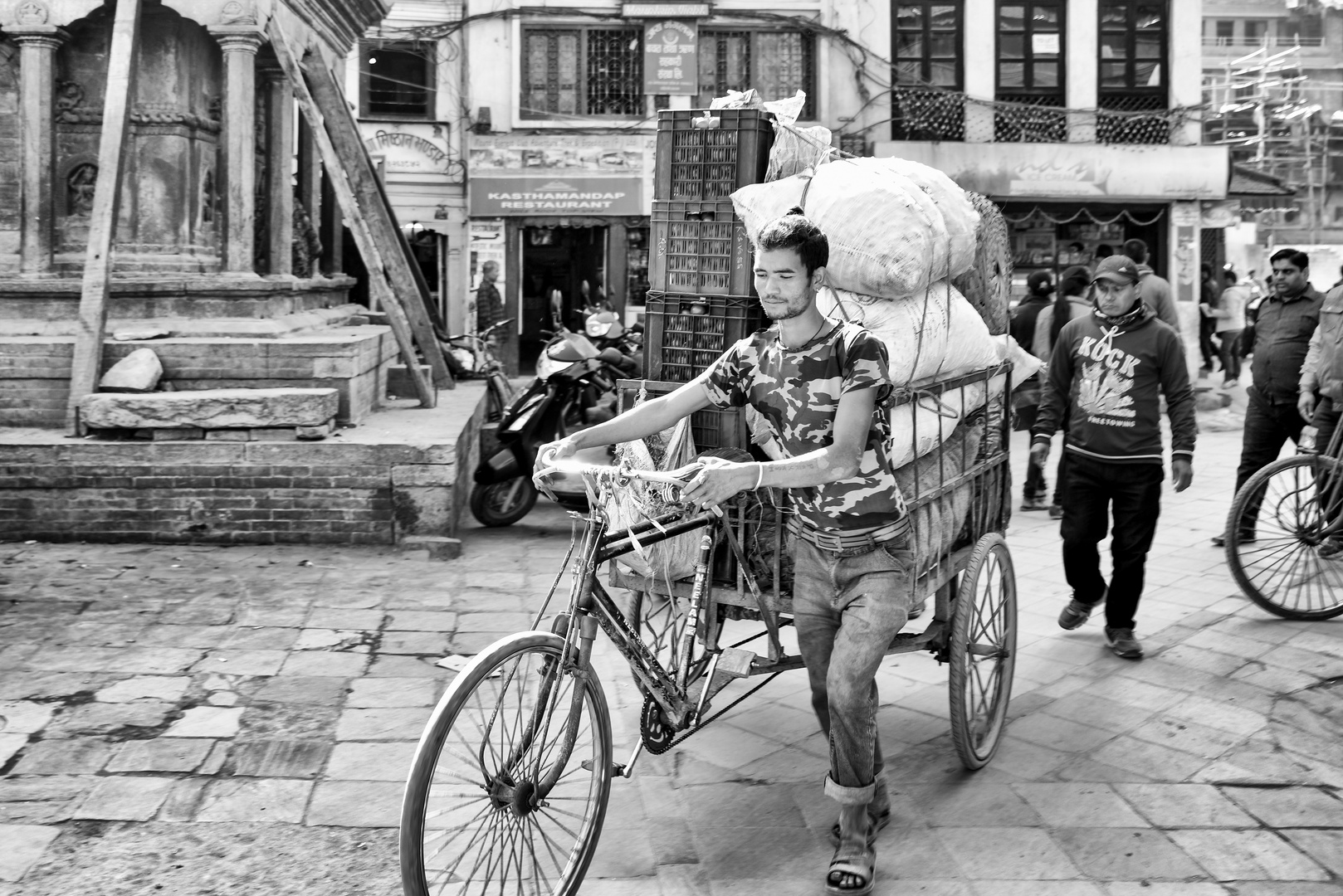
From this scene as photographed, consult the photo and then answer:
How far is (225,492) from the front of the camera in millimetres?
7086

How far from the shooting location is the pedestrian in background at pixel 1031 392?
8.83 metres

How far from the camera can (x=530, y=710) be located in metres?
2.99

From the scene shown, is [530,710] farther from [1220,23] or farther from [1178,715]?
[1220,23]

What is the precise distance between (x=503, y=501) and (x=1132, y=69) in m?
18.0

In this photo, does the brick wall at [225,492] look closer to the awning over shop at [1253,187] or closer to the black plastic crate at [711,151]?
the black plastic crate at [711,151]

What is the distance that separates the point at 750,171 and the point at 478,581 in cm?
331

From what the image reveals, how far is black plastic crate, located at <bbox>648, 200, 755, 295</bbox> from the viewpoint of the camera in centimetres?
392

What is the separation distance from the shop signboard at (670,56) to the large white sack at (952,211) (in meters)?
17.4

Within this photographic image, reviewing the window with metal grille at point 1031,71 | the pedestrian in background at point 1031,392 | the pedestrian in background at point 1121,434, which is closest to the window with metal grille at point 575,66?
the window with metal grille at point 1031,71

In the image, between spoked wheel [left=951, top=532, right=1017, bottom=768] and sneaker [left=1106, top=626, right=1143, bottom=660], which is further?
sneaker [left=1106, top=626, right=1143, bottom=660]

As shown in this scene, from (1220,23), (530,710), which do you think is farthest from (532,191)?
(1220,23)

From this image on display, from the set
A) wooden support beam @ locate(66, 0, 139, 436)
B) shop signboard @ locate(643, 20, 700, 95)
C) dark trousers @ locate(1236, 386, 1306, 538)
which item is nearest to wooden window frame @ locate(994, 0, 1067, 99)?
shop signboard @ locate(643, 20, 700, 95)

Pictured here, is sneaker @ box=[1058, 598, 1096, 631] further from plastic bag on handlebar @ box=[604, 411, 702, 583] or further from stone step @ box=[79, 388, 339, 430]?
stone step @ box=[79, 388, 339, 430]

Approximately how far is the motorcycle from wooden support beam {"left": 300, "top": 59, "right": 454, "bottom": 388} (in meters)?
1.89
